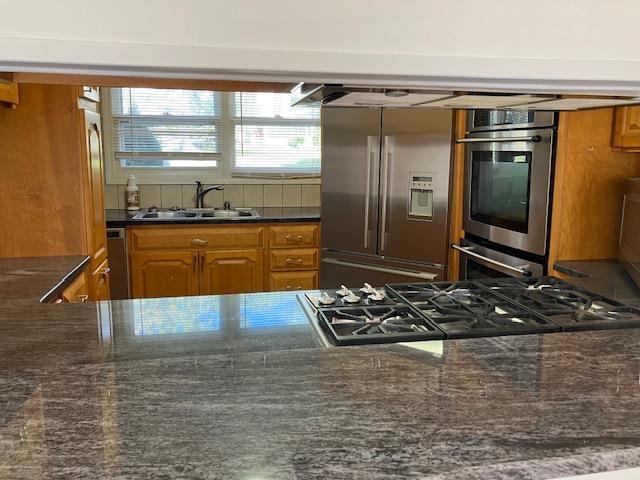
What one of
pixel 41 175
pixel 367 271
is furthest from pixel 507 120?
pixel 41 175

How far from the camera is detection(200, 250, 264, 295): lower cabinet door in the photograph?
3.89 meters

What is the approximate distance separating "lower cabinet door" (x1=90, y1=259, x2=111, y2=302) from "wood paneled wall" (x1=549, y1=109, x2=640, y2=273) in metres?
2.23

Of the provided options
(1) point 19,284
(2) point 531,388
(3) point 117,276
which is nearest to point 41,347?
(1) point 19,284

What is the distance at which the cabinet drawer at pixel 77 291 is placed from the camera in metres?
2.32

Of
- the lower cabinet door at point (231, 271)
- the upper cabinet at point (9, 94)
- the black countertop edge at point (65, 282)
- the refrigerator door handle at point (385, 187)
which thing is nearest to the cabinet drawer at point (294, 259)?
the lower cabinet door at point (231, 271)

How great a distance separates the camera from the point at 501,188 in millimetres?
2881

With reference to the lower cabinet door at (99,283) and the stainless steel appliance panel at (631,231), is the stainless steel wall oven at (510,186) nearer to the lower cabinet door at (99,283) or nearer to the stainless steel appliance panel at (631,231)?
the stainless steel appliance panel at (631,231)

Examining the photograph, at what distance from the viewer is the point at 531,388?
106 cm

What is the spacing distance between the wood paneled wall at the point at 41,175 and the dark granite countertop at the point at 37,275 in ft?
0.31

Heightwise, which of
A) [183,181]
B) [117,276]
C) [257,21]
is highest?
[257,21]

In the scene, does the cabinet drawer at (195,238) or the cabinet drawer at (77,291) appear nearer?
the cabinet drawer at (77,291)

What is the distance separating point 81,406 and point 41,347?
60cm

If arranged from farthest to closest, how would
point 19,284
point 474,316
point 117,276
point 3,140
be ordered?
point 117,276 < point 3,140 < point 19,284 < point 474,316

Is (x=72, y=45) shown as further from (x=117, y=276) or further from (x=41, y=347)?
(x=117, y=276)
